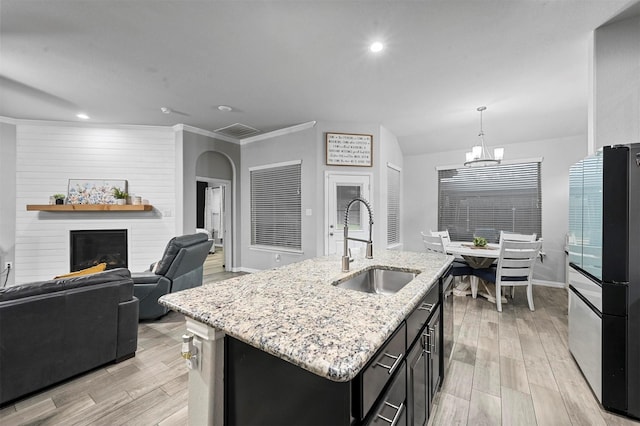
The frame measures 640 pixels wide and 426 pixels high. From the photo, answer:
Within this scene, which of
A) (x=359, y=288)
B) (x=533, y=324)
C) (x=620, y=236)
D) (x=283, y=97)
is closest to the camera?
(x=620, y=236)

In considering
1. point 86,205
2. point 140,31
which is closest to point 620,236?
point 140,31

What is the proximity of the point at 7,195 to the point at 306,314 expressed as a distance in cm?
585

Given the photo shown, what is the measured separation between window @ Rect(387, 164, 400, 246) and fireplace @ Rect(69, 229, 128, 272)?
475cm

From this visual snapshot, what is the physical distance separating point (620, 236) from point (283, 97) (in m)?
3.42

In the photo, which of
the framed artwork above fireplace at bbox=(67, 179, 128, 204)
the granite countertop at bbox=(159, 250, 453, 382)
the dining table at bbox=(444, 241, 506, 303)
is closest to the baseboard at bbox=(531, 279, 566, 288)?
the dining table at bbox=(444, 241, 506, 303)

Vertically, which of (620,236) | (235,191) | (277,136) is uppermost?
(277,136)

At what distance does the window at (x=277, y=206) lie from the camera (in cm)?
479

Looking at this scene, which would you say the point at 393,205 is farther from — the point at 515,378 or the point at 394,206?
the point at 515,378

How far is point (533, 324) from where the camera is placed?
2.94m

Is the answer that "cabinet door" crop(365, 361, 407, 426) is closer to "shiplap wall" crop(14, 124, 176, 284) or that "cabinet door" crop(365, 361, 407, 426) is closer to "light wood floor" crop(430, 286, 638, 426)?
"light wood floor" crop(430, 286, 638, 426)

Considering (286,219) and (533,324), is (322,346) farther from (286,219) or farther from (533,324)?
(286,219)

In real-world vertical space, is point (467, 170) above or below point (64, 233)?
above

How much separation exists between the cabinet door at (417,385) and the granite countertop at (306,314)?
0.28 metres

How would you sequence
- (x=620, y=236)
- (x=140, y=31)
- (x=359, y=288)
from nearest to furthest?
(x=620, y=236), (x=359, y=288), (x=140, y=31)
